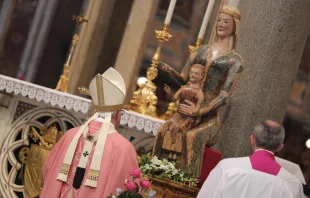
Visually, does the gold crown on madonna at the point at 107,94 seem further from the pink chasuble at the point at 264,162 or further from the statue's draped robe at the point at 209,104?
the statue's draped robe at the point at 209,104

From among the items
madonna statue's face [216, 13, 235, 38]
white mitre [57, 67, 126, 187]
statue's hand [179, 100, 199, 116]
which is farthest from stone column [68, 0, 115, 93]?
A: white mitre [57, 67, 126, 187]

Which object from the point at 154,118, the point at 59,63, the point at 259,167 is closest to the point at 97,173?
the point at 259,167

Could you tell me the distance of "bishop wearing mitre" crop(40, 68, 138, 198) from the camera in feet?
19.1

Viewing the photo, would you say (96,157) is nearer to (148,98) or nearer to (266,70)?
(148,98)

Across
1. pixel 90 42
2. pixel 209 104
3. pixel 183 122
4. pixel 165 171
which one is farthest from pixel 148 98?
pixel 90 42

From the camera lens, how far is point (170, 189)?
6.95 m

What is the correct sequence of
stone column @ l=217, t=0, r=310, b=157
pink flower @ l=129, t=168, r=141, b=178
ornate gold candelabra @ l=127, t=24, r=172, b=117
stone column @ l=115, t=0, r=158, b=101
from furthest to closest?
stone column @ l=115, t=0, r=158, b=101 → ornate gold candelabra @ l=127, t=24, r=172, b=117 → stone column @ l=217, t=0, r=310, b=157 → pink flower @ l=129, t=168, r=141, b=178

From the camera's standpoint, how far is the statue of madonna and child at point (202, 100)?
724cm

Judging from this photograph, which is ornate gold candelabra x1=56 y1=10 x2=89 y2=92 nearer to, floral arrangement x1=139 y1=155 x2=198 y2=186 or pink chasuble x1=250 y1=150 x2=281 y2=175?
floral arrangement x1=139 y1=155 x2=198 y2=186

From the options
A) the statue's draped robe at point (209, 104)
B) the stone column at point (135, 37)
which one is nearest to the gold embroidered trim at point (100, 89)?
the statue's draped robe at point (209, 104)

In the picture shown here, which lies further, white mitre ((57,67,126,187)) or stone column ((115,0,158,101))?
stone column ((115,0,158,101))

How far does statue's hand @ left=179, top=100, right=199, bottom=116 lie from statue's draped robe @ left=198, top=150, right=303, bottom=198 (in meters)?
1.95

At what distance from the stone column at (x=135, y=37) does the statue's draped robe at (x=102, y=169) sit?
167 inches

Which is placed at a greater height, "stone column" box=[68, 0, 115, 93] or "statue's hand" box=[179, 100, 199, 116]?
"stone column" box=[68, 0, 115, 93]
